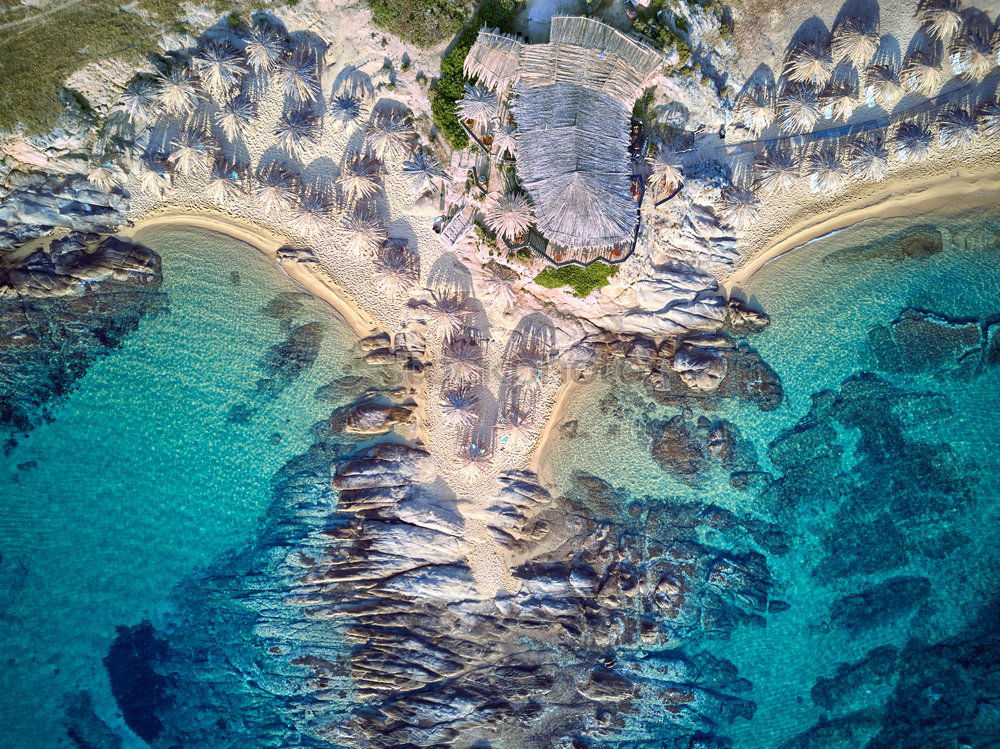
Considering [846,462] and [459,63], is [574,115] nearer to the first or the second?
[459,63]

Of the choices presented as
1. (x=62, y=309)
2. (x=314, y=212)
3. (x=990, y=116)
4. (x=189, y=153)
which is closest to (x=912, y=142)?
(x=990, y=116)

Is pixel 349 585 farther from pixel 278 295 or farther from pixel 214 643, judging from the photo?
pixel 278 295

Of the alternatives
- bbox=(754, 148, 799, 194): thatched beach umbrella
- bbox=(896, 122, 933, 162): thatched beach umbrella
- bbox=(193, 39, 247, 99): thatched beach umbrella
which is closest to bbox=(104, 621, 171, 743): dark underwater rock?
bbox=(193, 39, 247, 99): thatched beach umbrella

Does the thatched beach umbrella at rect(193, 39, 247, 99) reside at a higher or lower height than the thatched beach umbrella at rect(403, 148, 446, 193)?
higher

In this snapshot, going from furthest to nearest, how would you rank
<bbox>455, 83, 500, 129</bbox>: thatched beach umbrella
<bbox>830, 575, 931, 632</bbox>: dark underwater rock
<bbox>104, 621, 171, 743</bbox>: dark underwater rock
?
<bbox>830, 575, 931, 632</bbox>: dark underwater rock → <bbox>104, 621, 171, 743</bbox>: dark underwater rock → <bbox>455, 83, 500, 129</bbox>: thatched beach umbrella

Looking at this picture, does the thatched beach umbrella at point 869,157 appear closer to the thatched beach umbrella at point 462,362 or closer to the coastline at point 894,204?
the coastline at point 894,204

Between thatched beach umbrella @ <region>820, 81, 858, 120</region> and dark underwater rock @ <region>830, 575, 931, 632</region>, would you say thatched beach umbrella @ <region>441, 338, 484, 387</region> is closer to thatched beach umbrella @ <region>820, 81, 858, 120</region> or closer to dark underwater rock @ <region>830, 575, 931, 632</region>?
thatched beach umbrella @ <region>820, 81, 858, 120</region>
